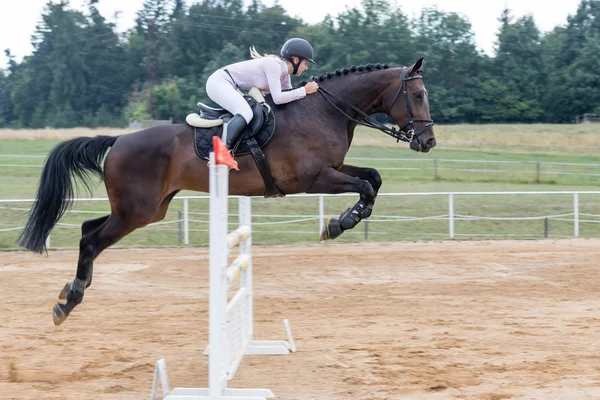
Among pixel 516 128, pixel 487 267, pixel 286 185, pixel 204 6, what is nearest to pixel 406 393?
pixel 286 185

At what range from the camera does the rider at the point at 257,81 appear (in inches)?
234

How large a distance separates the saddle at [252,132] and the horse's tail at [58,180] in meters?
1.03

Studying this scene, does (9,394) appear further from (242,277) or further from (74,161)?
(74,161)

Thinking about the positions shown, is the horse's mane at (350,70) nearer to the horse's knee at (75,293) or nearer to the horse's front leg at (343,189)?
the horse's front leg at (343,189)

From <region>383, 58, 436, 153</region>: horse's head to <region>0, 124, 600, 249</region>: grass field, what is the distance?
2710mm

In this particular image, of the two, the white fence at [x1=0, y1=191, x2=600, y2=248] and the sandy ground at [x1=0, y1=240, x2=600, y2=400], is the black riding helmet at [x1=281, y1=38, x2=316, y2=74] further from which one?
the white fence at [x1=0, y1=191, x2=600, y2=248]

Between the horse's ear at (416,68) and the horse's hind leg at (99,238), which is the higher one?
the horse's ear at (416,68)

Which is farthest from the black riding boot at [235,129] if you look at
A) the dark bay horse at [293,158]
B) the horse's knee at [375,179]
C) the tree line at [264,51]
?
the tree line at [264,51]

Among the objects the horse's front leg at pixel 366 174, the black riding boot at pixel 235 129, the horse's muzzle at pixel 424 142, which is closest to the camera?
the black riding boot at pixel 235 129

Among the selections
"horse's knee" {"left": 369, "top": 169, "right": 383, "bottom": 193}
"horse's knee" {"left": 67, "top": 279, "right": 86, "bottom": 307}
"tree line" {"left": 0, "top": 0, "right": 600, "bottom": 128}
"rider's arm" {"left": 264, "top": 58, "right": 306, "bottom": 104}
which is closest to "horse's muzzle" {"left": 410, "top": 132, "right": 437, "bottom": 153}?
"horse's knee" {"left": 369, "top": 169, "right": 383, "bottom": 193}

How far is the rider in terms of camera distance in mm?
5949

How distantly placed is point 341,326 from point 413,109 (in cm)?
212

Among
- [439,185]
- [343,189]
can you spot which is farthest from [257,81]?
[439,185]

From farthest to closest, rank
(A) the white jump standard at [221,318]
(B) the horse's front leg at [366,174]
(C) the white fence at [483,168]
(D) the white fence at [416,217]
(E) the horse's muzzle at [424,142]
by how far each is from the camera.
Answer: (C) the white fence at [483,168], (D) the white fence at [416,217], (B) the horse's front leg at [366,174], (E) the horse's muzzle at [424,142], (A) the white jump standard at [221,318]
